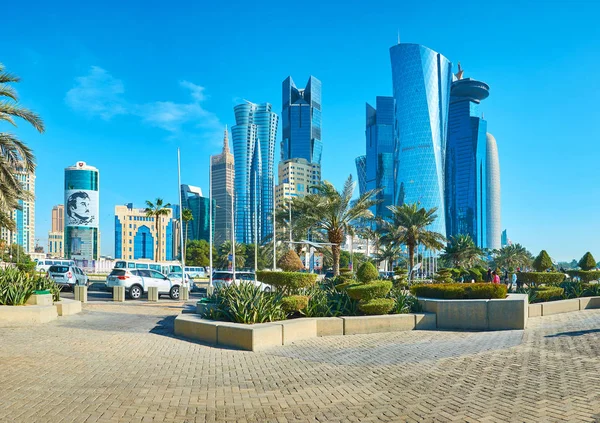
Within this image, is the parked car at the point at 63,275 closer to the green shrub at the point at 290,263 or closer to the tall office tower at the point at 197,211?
the green shrub at the point at 290,263

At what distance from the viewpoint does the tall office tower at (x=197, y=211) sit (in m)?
154

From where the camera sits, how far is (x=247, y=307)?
462 inches

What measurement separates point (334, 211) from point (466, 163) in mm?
156760

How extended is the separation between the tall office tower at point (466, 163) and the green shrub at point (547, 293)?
162 meters

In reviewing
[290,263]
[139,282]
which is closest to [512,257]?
[290,263]

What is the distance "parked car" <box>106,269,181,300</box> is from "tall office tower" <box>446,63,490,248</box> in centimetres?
16272

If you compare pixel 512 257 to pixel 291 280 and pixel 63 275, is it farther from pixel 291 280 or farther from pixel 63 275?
pixel 291 280

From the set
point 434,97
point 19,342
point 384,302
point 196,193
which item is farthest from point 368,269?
point 196,193

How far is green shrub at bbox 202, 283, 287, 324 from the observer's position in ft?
38.0

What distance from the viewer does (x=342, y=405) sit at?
6344 millimetres

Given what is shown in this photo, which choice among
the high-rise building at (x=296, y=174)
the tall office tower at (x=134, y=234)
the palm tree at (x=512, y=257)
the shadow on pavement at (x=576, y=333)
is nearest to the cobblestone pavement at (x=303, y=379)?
the shadow on pavement at (x=576, y=333)

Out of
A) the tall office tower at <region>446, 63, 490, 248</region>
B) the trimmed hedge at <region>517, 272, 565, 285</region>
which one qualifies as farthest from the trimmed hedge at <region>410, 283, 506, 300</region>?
the tall office tower at <region>446, 63, 490, 248</region>

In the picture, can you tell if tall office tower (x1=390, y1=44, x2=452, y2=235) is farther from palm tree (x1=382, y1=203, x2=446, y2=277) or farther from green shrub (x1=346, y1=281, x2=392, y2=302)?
green shrub (x1=346, y1=281, x2=392, y2=302)

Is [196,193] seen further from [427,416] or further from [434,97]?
[427,416]
